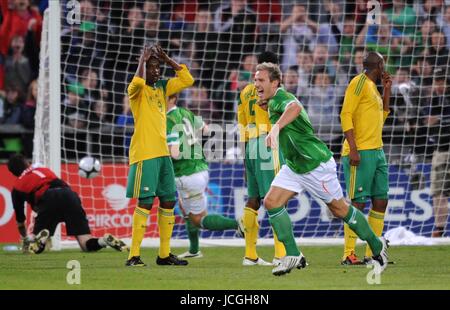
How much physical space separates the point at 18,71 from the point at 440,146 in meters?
7.25

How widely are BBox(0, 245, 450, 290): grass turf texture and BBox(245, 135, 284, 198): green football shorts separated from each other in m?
0.91

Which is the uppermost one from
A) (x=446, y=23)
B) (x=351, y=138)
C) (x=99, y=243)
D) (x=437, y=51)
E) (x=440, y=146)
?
(x=446, y=23)

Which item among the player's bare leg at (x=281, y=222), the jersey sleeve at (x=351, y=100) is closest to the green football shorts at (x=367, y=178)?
the jersey sleeve at (x=351, y=100)

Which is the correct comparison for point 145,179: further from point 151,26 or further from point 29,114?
point 151,26

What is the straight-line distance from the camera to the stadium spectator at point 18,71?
1922cm

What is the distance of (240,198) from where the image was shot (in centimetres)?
1664

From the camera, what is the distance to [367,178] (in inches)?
490

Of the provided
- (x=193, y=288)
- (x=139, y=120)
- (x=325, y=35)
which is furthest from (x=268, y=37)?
(x=193, y=288)

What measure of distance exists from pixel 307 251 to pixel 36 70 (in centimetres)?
702

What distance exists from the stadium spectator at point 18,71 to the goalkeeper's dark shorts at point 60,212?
518 cm

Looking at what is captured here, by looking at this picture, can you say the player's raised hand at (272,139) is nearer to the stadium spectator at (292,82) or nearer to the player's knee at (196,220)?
the player's knee at (196,220)

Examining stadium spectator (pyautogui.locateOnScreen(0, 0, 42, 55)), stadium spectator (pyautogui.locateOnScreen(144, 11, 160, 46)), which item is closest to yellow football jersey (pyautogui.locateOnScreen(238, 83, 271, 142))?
stadium spectator (pyautogui.locateOnScreen(144, 11, 160, 46))

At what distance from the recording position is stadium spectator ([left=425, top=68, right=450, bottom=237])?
1634cm

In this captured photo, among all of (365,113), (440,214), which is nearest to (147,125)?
(365,113)
